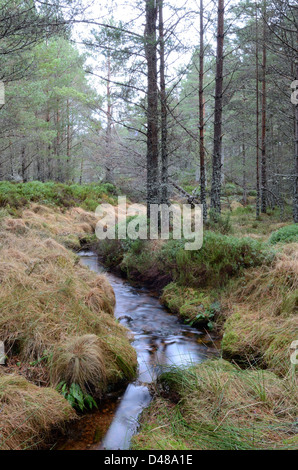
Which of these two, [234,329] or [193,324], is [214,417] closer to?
[234,329]

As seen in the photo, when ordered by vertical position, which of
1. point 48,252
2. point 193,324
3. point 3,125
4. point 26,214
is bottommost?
point 193,324

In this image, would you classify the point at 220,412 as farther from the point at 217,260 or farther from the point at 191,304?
the point at 217,260

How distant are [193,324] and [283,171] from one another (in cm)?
1557

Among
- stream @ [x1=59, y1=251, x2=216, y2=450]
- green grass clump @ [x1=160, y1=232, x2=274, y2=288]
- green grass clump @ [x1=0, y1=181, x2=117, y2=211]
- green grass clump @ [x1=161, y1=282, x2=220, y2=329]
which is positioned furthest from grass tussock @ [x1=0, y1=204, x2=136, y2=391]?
green grass clump @ [x1=0, y1=181, x2=117, y2=211]

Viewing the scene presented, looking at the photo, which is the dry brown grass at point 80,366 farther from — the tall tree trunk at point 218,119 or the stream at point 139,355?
the tall tree trunk at point 218,119

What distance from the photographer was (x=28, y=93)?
561 inches

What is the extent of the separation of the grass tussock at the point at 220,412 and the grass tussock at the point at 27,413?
2.48 feet

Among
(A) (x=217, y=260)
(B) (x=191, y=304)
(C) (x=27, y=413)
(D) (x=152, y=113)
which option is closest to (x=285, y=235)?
(A) (x=217, y=260)

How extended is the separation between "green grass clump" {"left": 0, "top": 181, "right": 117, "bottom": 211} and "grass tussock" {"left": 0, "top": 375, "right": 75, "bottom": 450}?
9.97 metres

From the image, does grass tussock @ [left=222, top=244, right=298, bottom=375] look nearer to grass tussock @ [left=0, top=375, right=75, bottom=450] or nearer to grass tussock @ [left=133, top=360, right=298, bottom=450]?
grass tussock @ [left=133, top=360, right=298, bottom=450]

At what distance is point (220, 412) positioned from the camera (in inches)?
118

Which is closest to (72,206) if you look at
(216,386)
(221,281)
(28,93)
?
(28,93)

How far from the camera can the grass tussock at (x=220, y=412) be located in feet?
8.69

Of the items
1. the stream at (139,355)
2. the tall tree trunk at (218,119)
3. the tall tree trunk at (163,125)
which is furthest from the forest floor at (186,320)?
the tall tree trunk at (163,125)
